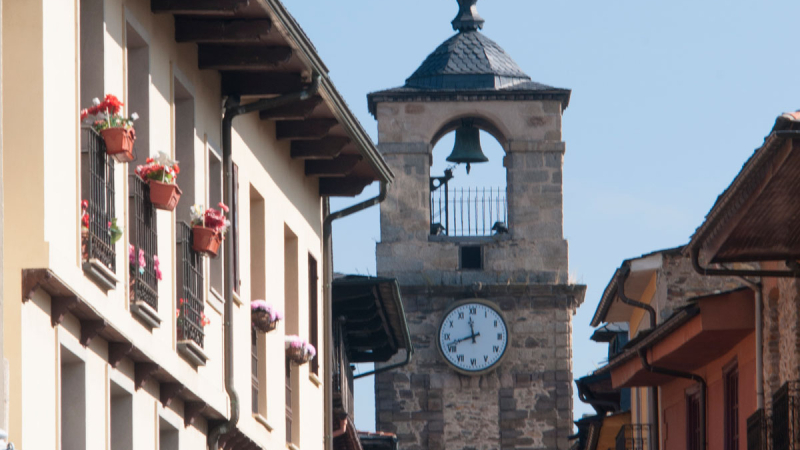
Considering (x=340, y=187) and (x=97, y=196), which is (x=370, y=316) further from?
(x=97, y=196)

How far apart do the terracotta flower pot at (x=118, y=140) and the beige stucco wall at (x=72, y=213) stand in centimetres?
41

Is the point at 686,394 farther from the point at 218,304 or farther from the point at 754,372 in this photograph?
the point at 218,304

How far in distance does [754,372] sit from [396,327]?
11774 mm

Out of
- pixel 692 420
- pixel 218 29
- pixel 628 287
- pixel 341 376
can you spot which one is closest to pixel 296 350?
pixel 218 29

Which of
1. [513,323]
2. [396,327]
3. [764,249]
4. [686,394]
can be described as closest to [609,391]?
[396,327]

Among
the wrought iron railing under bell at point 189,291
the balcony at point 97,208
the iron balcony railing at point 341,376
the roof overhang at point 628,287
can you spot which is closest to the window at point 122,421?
the balcony at point 97,208

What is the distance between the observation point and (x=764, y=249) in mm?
15602

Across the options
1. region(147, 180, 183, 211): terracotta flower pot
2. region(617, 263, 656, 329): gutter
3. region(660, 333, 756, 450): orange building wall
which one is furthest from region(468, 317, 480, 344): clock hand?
region(147, 180, 183, 211): terracotta flower pot

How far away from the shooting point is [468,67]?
4256cm

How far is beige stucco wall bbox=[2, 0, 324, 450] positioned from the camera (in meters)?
10.7

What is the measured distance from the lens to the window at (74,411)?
11.7 meters

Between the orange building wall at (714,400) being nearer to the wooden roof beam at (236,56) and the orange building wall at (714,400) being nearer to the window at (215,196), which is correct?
the window at (215,196)

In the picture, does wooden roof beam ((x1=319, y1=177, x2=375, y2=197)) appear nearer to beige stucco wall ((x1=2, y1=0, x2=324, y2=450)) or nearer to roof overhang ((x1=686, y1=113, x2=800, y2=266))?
beige stucco wall ((x1=2, y1=0, x2=324, y2=450))

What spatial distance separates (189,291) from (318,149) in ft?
15.4
